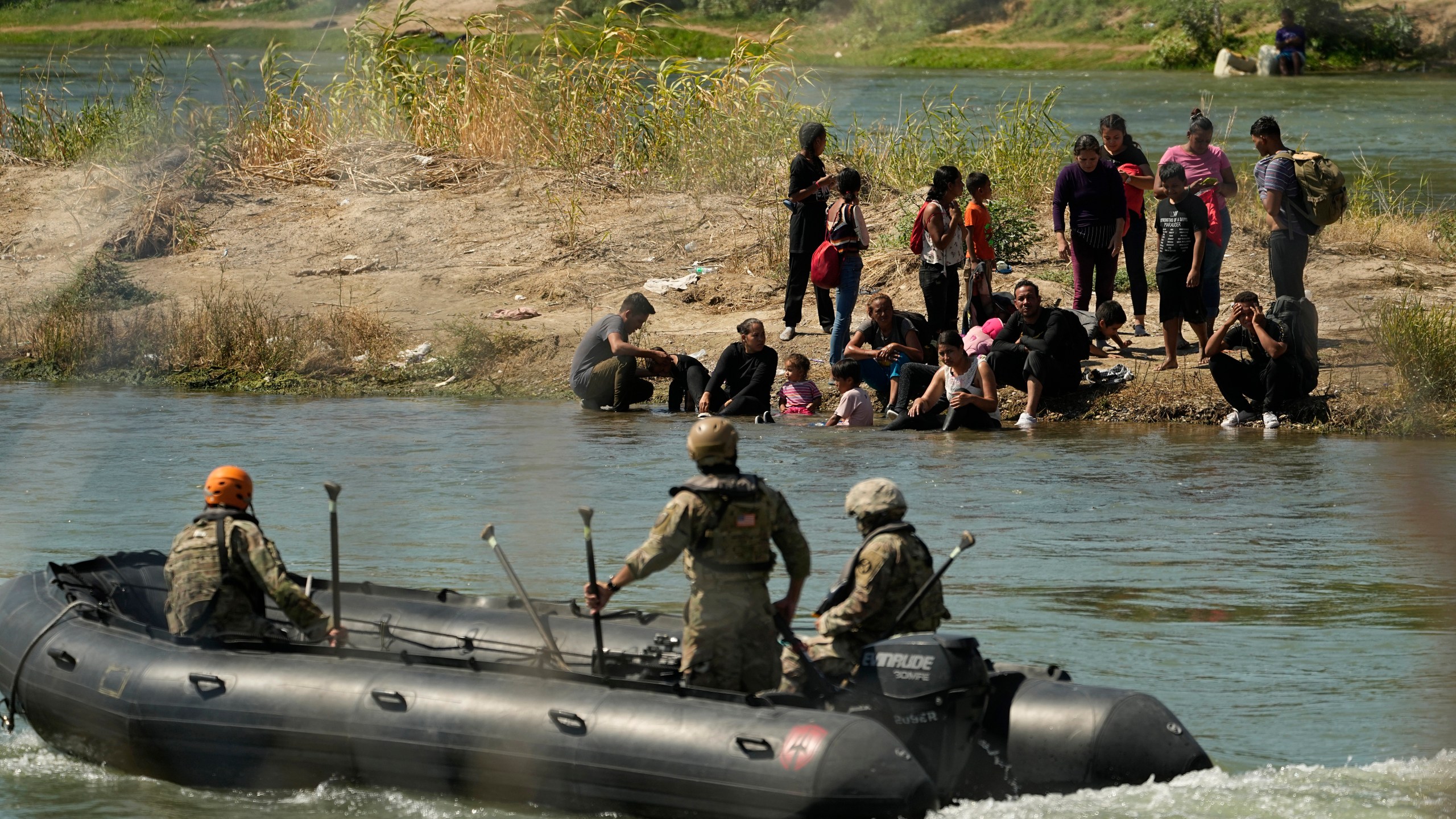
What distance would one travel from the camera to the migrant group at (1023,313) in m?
13.9

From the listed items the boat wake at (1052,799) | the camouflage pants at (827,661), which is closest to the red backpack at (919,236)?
the camouflage pants at (827,661)

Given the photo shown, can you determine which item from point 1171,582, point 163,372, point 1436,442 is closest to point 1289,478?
point 1436,442

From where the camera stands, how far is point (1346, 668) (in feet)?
29.0

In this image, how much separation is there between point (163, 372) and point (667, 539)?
11.9 m

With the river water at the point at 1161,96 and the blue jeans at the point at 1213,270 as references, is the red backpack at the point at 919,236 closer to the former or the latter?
the blue jeans at the point at 1213,270

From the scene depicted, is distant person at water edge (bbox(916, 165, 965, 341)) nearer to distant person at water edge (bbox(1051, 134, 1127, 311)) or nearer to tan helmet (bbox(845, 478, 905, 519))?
distant person at water edge (bbox(1051, 134, 1127, 311))

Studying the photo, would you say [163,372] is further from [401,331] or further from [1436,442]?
[1436,442]

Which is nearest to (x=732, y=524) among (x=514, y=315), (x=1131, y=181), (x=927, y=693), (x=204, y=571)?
(x=927, y=693)

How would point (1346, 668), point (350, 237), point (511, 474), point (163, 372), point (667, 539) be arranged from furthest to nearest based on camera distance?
point (350, 237) < point (163, 372) < point (511, 474) < point (1346, 668) < point (667, 539)

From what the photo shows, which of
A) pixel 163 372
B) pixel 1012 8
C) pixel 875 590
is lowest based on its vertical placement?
pixel 163 372

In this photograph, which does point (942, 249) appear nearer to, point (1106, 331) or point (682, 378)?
point (1106, 331)

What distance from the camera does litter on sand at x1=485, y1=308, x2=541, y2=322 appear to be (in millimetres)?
18062

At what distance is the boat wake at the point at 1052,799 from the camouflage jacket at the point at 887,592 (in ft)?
2.50

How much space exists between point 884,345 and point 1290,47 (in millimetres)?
32523
